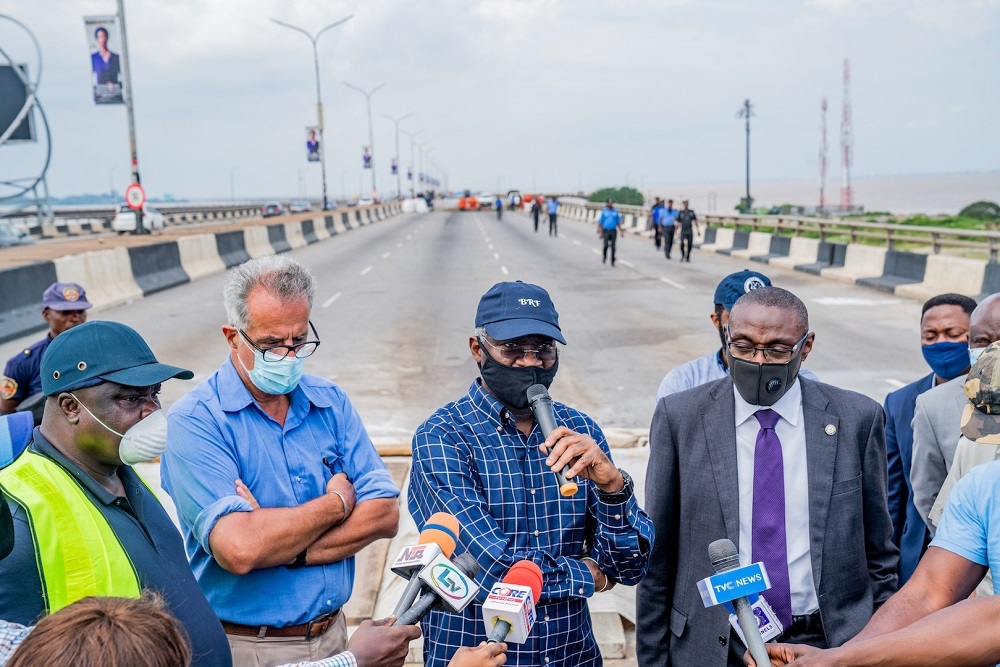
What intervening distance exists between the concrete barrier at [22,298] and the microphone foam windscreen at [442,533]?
13077 mm

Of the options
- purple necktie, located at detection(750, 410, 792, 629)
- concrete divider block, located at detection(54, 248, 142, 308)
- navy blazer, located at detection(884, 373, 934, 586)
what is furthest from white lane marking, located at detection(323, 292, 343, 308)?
purple necktie, located at detection(750, 410, 792, 629)

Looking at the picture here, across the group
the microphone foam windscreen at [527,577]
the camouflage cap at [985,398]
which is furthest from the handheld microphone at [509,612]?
the camouflage cap at [985,398]

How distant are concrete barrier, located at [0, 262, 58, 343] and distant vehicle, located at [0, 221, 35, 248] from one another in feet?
58.7

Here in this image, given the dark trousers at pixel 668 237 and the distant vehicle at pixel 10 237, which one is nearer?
the dark trousers at pixel 668 237

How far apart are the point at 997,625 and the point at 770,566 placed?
→ 966 mm

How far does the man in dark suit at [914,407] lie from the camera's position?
404 centimetres

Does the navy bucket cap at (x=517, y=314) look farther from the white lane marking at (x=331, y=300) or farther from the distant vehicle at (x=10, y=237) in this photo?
the distant vehicle at (x=10, y=237)

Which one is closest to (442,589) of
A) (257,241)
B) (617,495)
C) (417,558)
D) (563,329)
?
(417,558)

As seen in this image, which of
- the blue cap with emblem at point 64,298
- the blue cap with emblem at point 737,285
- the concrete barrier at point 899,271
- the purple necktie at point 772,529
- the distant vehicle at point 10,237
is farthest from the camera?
the distant vehicle at point 10,237

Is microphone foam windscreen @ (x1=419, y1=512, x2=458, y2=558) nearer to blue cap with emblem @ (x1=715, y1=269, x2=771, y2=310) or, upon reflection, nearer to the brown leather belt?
the brown leather belt

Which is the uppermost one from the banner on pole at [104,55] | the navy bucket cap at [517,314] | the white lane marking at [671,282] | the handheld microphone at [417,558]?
the banner on pole at [104,55]

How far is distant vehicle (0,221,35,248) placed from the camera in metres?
31.3

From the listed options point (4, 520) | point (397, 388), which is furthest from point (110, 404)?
point (397, 388)

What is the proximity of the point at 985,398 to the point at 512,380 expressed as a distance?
4.53 ft
